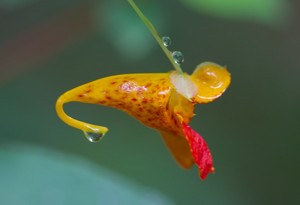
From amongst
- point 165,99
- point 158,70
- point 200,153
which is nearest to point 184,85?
point 165,99

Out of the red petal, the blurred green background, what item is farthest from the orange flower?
the blurred green background

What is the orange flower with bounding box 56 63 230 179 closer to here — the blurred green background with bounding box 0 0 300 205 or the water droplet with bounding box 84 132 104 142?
the water droplet with bounding box 84 132 104 142

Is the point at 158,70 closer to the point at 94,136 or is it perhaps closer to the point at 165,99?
the point at 165,99

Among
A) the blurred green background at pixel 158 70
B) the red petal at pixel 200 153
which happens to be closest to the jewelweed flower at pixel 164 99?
the red petal at pixel 200 153
